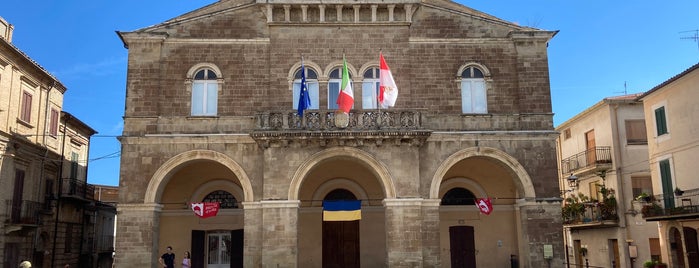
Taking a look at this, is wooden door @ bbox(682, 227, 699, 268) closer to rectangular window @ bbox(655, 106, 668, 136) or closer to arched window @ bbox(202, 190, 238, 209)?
rectangular window @ bbox(655, 106, 668, 136)

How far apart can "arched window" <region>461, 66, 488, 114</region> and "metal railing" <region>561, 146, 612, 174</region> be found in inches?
425

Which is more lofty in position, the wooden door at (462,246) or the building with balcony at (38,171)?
the building with balcony at (38,171)

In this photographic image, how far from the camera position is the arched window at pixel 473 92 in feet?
73.0

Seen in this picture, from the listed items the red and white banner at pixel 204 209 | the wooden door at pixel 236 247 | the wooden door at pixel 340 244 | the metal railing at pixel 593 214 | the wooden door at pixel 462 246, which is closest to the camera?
the red and white banner at pixel 204 209

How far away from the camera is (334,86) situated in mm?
22250

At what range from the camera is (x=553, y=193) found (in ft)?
70.5

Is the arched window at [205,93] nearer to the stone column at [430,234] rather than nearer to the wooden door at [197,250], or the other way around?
the wooden door at [197,250]

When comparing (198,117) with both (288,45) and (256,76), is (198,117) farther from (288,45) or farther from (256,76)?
(288,45)

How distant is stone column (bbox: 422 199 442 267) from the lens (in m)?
20.5

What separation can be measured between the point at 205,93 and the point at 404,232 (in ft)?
27.8

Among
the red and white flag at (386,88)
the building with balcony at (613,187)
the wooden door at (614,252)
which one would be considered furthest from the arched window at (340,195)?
the wooden door at (614,252)

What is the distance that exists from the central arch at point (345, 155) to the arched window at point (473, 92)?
12.6 feet

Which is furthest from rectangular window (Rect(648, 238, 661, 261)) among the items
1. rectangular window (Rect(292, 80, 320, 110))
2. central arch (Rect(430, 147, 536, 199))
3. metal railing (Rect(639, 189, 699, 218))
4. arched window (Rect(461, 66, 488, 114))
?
rectangular window (Rect(292, 80, 320, 110))

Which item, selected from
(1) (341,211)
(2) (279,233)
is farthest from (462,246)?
(2) (279,233)
